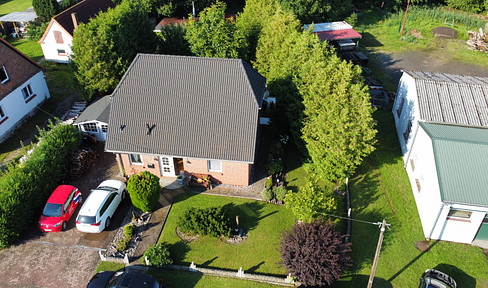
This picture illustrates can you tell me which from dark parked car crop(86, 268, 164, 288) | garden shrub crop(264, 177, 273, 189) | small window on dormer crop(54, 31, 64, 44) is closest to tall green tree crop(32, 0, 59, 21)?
small window on dormer crop(54, 31, 64, 44)

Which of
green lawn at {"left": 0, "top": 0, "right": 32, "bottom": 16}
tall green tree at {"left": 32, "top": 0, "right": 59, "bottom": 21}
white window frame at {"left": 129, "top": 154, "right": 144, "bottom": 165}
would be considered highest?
tall green tree at {"left": 32, "top": 0, "right": 59, "bottom": 21}

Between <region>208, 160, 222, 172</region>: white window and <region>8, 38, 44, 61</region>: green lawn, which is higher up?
<region>8, 38, 44, 61</region>: green lawn

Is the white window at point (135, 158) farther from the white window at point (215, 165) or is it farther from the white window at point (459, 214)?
the white window at point (459, 214)

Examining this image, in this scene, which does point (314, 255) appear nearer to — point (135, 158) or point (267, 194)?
→ point (267, 194)

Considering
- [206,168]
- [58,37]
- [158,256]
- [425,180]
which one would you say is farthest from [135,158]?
[58,37]

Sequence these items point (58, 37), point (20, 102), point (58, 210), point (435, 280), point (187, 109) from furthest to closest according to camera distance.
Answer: point (58, 37) < point (20, 102) < point (187, 109) < point (58, 210) < point (435, 280)

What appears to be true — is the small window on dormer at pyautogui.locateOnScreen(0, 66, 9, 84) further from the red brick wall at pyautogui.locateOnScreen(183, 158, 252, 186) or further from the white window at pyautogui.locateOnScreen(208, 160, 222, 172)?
the white window at pyautogui.locateOnScreen(208, 160, 222, 172)

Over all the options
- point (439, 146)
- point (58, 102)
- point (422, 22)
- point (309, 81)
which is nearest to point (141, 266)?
point (309, 81)

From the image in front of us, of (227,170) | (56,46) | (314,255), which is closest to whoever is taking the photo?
(314,255)
